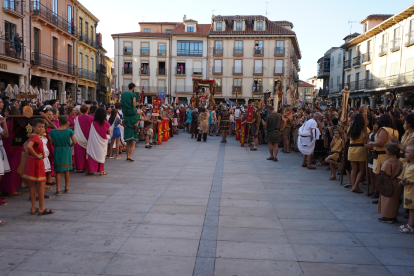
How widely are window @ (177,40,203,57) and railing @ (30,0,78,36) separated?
18.0 meters

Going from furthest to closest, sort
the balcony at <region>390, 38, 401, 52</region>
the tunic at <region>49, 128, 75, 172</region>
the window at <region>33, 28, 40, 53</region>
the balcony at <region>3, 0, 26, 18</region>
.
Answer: the balcony at <region>390, 38, 401, 52</region>
the window at <region>33, 28, 40, 53</region>
the balcony at <region>3, 0, 26, 18</region>
the tunic at <region>49, 128, 75, 172</region>

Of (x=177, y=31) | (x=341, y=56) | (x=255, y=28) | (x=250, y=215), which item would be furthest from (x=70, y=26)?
(x=341, y=56)

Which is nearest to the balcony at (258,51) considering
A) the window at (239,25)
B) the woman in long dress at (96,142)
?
the window at (239,25)

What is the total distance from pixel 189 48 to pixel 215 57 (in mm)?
3688

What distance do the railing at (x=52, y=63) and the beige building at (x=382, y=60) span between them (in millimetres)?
25823

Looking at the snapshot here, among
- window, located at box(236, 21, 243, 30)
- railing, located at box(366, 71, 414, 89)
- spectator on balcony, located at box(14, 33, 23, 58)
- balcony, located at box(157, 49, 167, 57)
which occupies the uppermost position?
window, located at box(236, 21, 243, 30)

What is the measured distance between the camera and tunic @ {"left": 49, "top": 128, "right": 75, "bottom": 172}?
6.30 m

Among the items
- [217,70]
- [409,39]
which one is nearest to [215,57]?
[217,70]

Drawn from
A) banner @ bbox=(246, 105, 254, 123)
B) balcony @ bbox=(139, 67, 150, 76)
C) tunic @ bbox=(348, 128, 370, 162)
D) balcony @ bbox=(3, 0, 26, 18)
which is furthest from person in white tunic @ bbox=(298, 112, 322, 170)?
balcony @ bbox=(139, 67, 150, 76)

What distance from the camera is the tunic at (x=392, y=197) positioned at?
527 centimetres

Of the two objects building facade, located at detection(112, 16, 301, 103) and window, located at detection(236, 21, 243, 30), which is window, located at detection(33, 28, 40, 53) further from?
window, located at detection(236, 21, 243, 30)

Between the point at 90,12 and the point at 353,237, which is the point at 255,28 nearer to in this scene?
the point at 90,12

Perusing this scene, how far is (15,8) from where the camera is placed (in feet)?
71.5

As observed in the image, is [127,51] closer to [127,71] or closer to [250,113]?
[127,71]
